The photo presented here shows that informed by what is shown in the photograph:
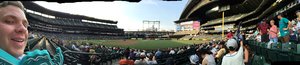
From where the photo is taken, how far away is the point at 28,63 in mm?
1458

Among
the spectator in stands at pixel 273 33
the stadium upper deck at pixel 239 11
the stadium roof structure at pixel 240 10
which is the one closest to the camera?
the spectator in stands at pixel 273 33

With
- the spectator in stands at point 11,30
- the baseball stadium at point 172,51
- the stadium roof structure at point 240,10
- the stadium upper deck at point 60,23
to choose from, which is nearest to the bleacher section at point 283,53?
the baseball stadium at point 172,51

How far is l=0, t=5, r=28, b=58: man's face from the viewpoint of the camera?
4.76 feet

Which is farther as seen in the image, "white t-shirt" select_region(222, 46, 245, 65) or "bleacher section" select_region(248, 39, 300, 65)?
"bleacher section" select_region(248, 39, 300, 65)

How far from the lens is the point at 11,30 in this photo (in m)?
1.45

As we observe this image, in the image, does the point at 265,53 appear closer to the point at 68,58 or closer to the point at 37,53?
the point at 68,58

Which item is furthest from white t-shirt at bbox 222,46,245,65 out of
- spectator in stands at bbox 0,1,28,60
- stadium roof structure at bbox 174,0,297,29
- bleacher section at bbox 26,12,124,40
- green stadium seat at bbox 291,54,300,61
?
stadium roof structure at bbox 174,0,297,29

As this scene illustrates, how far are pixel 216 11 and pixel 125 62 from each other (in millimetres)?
76030

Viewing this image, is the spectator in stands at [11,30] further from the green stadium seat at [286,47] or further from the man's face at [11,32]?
the green stadium seat at [286,47]

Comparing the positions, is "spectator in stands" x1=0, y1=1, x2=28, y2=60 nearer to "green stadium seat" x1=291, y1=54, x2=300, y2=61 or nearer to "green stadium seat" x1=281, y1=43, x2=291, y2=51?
"green stadium seat" x1=291, y1=54, x2=300, y2=61

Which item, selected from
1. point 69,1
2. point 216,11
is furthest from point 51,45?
point 216,11

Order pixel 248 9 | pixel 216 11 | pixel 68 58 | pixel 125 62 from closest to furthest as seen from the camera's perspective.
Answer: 1. pixel 68 58
2. pixel 125 62
3. pixel 248 9
4. pixel 216 11

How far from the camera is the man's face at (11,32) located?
4.76 ft

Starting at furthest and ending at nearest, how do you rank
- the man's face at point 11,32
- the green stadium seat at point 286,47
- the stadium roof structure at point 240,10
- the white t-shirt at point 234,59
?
1. the stadium roof structure at point 240,10
2. the green stadium seat at point 286,47
3. the white t-shirt at point 234,59
4. the man's face at point 11,32
